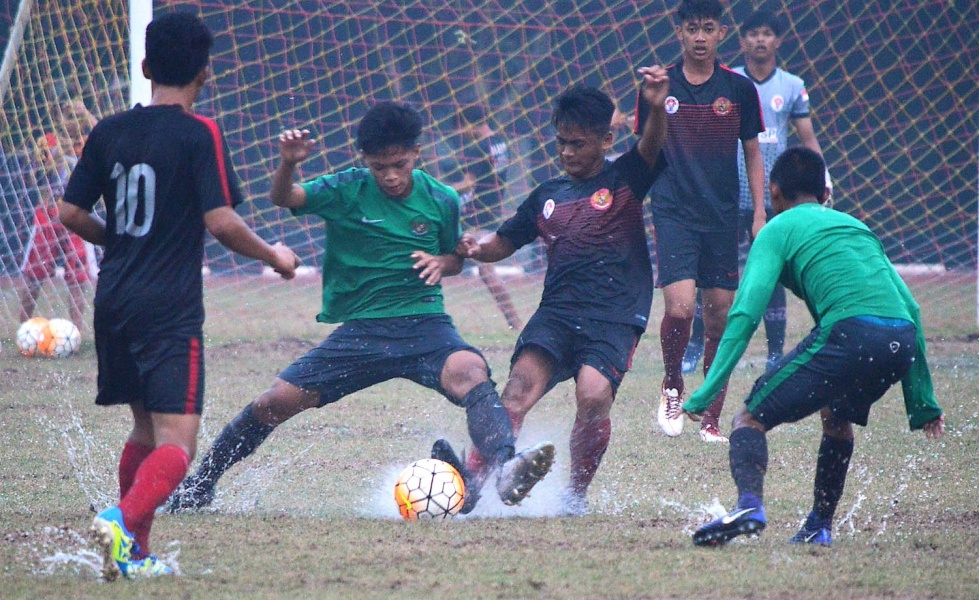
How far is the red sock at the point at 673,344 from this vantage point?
5.26 meters

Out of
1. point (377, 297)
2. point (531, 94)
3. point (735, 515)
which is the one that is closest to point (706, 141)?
point (377, 297)

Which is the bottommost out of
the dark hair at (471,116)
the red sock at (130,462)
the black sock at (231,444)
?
the dark hair at (471,116)

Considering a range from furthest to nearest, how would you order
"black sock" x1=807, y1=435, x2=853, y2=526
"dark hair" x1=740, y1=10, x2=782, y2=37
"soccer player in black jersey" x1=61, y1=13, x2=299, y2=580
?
"dark hair" x1=740, y1=10, x2=782, y2=37 < "black sock" x1=807, y1=435, x2=853, y2=526 < "soccer player in black jersey" x1=61, y1=13, x2=299, y2=580

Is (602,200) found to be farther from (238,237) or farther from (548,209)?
(238,237)

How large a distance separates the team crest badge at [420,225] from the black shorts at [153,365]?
3.75ft

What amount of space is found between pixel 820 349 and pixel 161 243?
1786 millimetres

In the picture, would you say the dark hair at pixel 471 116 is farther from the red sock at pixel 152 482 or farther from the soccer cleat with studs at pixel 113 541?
the soccer cleat with studs at pixel 113 541

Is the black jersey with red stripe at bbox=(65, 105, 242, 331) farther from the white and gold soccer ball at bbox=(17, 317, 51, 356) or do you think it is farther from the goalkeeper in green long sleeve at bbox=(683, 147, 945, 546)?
the white and gold soccer ball at bbox=(17, 317, 51, 356)

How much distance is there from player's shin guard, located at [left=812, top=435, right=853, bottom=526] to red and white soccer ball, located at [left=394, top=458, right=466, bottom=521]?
1.12 meters

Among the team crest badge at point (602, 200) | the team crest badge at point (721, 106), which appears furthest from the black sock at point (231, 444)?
the team crest badge at point (721, 106)

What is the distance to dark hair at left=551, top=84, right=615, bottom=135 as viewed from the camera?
420cm

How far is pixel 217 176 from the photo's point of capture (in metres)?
3.19

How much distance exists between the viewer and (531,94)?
38.2 ft

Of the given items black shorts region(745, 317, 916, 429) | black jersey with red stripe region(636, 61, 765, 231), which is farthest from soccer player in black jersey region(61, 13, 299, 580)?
black jersey with red stripe region(636, 61, 765, 231)
